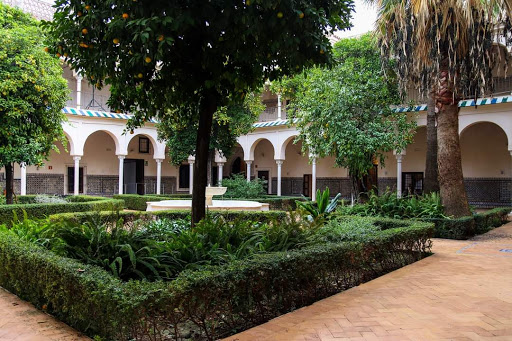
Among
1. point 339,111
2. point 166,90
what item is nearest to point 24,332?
point 166,90

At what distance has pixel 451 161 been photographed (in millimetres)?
10359

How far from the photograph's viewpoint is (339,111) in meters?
14.7

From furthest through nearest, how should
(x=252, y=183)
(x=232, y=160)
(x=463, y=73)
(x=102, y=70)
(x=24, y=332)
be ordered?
1. (x=232, y=160)
2. (x=252, y=183)
3. (x=463, y=73)
4. (x=102, y=70)
5. (x=24, y=332)

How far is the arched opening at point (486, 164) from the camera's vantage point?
765 inches

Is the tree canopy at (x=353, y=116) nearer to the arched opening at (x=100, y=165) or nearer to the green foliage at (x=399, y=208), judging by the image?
the green foliage at (x=399, y=208)

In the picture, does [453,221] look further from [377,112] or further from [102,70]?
[102,70]

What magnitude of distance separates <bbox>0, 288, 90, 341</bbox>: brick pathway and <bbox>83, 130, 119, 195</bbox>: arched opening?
21477 millimetres

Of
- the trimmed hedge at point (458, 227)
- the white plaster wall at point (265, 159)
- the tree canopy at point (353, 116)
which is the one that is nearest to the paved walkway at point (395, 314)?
the trimmed hedge at point (458, 227)

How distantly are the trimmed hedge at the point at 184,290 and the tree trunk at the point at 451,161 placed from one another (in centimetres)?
602

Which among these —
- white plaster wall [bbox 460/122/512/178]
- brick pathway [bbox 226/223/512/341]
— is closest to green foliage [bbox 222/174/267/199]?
white plaster wall [bbox 460/122/512/178]

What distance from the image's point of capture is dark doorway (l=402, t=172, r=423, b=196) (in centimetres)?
2203

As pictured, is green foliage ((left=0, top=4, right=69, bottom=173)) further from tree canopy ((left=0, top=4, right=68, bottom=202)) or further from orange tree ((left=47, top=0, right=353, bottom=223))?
orange tree ((left=47, top=0, right=353, bottom=223))

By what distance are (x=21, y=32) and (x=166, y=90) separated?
7524 mm

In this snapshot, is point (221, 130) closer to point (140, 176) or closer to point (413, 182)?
point (140, 176)
